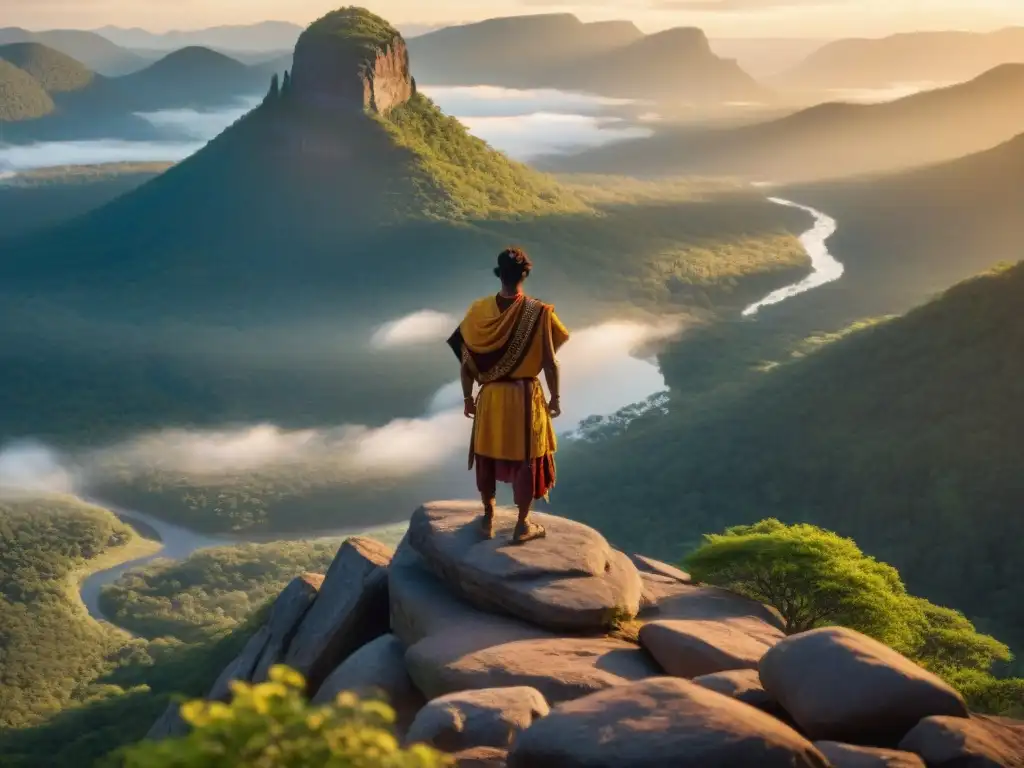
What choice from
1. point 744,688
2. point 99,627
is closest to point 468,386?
point 744,688

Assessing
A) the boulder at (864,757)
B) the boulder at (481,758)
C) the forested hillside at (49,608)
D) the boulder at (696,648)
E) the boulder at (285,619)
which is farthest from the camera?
the forested hillside at (49,608)

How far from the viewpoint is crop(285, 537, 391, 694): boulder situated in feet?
52.3

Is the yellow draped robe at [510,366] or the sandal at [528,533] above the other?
the yellow draped robe at [510,366]

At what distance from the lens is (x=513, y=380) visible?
14117 mm

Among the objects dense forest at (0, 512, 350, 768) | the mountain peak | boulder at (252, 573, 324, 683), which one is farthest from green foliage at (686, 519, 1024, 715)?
the mountain peak

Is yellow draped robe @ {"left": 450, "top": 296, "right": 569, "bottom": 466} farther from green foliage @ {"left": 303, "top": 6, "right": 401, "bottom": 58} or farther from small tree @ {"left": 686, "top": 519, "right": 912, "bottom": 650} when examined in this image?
green foliage @ {"left": 303, "top": 6, "right": 401, "bottom": 58}

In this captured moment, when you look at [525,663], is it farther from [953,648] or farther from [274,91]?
[274,91]

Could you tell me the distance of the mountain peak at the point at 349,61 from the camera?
137250mm

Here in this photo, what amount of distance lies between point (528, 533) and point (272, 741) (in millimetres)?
8869

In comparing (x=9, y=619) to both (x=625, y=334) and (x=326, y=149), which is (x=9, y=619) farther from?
(x=326, y=149)

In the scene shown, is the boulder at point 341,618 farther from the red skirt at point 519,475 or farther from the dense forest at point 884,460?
the dense forest at point 884,460

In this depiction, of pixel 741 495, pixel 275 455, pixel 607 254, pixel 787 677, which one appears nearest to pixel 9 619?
pixel 275 455

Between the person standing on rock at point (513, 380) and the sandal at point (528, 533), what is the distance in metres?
0.02

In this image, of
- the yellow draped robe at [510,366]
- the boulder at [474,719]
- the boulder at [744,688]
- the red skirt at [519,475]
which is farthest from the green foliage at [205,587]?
the boulder at [744,688]
